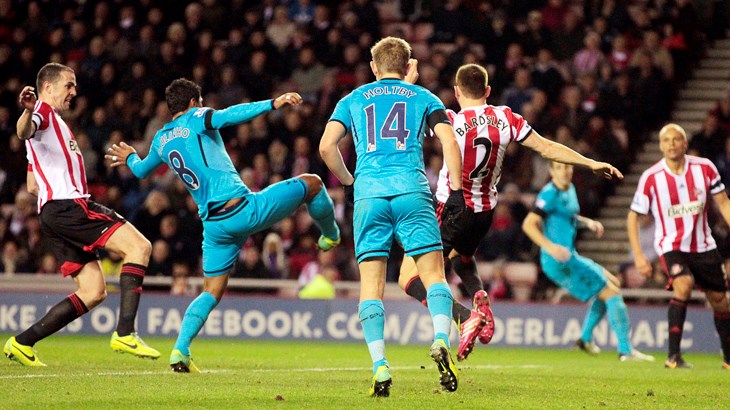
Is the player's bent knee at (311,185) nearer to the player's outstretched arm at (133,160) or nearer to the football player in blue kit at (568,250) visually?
the player's outstretched arm at (133,160)

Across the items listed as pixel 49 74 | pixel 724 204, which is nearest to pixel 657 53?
pixel 724 204

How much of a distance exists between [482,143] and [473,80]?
504 millimetres

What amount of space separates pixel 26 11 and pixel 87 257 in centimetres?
1445

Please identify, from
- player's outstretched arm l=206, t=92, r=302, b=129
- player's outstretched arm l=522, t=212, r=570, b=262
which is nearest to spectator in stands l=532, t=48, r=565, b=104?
player's outstretched arm l=522, t=212, r=570, b=262

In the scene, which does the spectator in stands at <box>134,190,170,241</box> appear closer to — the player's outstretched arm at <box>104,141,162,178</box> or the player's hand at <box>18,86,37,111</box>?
the player's outstretched arm at <box>104,141,162,178</box>

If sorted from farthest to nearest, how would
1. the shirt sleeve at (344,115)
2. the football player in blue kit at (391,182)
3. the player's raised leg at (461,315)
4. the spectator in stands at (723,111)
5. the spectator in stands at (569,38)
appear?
the spectator in stands at (569,38)
the spectator in stands at (723,111)
the player's raised leg at (461,315)
the shirt sleeve at (344,115)
the football player in blue kit at (391,182)

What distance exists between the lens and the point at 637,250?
1146 centimetres

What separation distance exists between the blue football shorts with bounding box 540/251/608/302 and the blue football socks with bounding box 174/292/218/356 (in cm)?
521

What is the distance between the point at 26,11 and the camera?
75.3 feet

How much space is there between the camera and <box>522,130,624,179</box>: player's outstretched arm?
848 cm

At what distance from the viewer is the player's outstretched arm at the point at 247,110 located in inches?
320

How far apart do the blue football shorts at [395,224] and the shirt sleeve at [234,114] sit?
4.13 feet

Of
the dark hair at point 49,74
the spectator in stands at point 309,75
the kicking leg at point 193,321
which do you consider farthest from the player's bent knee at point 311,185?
the spectator in stands at point 309,75

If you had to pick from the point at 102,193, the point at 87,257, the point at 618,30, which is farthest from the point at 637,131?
the point at 87,257
